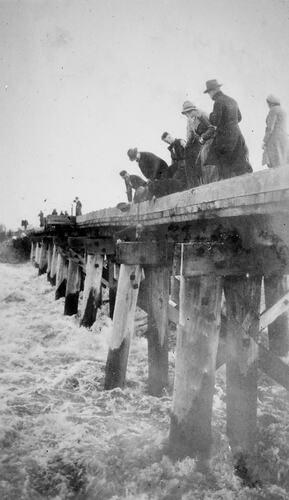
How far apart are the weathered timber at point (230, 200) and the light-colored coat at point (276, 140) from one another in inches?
83.9

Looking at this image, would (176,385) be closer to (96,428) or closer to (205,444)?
(205,444)

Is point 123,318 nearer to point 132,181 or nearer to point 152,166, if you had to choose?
point 152,166

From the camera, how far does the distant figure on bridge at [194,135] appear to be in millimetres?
4883

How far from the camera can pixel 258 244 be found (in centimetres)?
295

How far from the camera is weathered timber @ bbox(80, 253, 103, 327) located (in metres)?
6.92

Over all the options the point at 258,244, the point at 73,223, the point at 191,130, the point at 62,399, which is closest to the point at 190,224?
the point at 258,244

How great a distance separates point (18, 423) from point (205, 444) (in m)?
2.04

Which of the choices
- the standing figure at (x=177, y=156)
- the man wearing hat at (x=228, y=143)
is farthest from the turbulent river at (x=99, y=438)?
the standing figure at (x=177, y=156)

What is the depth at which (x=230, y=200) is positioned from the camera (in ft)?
8.52

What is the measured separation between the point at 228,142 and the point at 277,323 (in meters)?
2.45

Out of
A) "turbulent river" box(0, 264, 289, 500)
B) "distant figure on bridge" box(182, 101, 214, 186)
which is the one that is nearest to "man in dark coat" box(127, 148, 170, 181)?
"distant figure on bridge" box(182, 101, 214, 186)

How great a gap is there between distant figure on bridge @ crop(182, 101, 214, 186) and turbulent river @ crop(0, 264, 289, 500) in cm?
302

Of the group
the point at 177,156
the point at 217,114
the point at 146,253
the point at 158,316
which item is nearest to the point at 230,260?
the point at 146,253

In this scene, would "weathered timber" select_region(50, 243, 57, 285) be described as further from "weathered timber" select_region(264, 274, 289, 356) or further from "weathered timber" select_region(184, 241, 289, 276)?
"weathered timber" select_region(184, 241, 289, 276)
